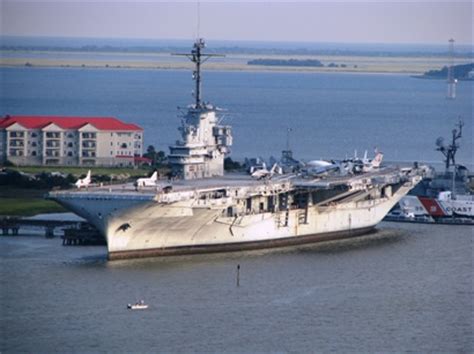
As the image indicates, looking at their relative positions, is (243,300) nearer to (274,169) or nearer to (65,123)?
(274,169)

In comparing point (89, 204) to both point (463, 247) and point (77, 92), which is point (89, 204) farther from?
point (77, 92)

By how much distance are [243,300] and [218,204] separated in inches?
303

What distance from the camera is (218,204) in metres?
53.0

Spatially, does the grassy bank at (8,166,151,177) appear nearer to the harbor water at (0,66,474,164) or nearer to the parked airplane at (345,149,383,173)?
the harbor water at (0,66,474,164)

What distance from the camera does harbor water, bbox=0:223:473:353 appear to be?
40.9 m

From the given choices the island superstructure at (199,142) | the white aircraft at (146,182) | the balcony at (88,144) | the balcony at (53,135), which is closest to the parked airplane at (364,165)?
the island superstructure at (199,142)

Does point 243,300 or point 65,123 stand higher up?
point 65,123

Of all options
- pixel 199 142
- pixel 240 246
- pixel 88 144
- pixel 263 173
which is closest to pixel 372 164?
pixel 263 173

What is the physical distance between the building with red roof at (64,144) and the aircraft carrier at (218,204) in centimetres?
1644

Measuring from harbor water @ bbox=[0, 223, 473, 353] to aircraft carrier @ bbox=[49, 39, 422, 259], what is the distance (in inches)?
33.1

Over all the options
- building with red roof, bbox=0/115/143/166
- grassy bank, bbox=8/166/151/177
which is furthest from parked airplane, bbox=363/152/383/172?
building with red roof, bbox=0/115/143/166

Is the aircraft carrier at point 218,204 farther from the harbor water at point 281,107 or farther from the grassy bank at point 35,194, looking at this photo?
the grassy bank at point 35,194

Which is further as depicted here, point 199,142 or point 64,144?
point 64,144

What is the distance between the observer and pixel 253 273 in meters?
49.8
